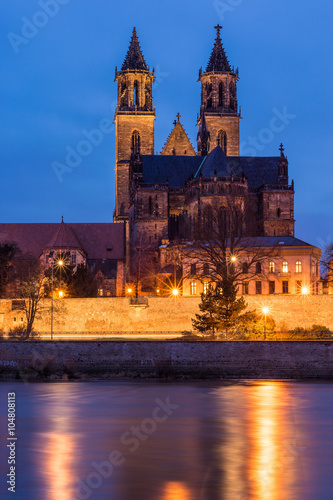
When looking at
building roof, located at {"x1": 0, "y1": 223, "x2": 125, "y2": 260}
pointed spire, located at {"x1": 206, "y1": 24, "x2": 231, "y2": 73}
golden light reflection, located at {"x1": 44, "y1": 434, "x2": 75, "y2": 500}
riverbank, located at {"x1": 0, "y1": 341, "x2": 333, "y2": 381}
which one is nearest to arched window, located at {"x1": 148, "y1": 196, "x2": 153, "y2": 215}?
building roof, located at {"x1": 0, "y1": 223, "x2": 125, "y2": 260}

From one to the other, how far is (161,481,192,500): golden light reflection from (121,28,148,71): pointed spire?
306 feet

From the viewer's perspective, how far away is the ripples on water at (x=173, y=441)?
65.9 feet

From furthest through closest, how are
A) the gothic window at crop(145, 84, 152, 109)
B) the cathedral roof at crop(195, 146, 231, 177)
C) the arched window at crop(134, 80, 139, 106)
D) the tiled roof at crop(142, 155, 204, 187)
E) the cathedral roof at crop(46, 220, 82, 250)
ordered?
1. the gothic window at crop(145, 84, 152, 109)
2. the arched window at crop(134, 80, 139, 106)
3. the tiled roof at crop(142, 155, 204, 187)
4. the cathedral roof at crop(46, 220, 82, 250)
5. the cathedral roof at crop(195, 146, 231, 177)

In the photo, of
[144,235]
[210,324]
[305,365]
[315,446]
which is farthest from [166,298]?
[315,446]

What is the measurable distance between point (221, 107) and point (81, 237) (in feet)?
96.7

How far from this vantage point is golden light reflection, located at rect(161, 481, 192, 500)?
19.0 metres

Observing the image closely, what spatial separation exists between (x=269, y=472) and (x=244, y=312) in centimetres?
3866

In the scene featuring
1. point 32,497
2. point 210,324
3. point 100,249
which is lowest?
point 32,497

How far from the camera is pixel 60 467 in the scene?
2262 centimetres

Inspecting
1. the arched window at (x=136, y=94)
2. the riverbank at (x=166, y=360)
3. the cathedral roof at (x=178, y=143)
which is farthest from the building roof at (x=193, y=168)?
the riverbank at (x=166, y=360)

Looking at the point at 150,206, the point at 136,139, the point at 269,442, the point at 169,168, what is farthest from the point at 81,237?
the point at 269,442

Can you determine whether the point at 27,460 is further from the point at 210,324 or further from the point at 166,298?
the point at 166,298

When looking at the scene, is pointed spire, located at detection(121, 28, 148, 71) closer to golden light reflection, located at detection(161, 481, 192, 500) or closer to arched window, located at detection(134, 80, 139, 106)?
arched window, located at detection(134, 80, 139, 106)

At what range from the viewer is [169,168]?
9350cm
